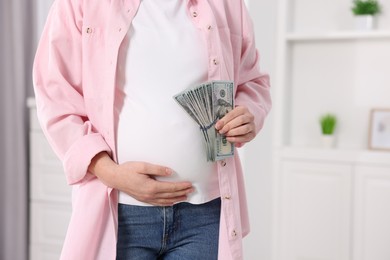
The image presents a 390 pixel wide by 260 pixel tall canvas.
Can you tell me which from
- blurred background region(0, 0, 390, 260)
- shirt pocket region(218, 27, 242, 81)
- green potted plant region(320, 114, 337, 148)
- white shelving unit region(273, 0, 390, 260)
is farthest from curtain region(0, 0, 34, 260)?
shirt pocket region(218, 27, 242, 81)

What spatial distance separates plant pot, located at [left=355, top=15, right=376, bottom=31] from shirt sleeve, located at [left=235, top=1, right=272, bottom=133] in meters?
1.52

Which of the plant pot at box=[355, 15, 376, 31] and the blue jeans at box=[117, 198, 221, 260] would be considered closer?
the blue jeans at box=[117, 198, 221, 260]

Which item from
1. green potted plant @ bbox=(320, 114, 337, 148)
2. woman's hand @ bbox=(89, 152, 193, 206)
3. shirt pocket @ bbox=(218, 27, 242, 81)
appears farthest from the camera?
green potted plant @ bbox=(320, 114, 337, 148)

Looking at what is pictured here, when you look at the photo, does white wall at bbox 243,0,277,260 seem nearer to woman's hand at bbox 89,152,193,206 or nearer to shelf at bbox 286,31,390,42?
shelf at bbox 286,31,390,42

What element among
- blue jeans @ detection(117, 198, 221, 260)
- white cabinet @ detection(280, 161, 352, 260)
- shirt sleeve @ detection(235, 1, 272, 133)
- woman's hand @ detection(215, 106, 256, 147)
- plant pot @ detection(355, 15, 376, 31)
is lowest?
white cabinet @ detection(280, 161, 352, 260)

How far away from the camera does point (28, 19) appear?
9.96 ft

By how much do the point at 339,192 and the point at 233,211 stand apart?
5.58 ft

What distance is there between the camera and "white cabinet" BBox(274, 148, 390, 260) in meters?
2.82

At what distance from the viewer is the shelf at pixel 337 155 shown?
2799 mm

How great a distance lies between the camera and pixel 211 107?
1.26m

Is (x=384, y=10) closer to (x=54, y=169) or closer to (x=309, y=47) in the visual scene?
(x=309, y=47)

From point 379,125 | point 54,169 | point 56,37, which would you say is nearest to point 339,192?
point 379,125

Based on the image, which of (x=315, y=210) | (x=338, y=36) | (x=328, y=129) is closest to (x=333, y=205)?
(x=315, y=210)

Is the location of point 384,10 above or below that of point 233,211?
above
